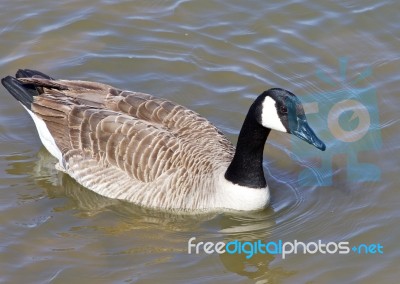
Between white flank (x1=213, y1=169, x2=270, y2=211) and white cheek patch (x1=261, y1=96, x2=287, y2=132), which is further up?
white cheek patch (x1=261, y1=96, x2=287, y2=132)

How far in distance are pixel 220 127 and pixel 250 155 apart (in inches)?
70.7

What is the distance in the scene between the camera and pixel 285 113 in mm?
8539

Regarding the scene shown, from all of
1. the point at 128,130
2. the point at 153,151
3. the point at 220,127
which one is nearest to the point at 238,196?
the point at 153,151

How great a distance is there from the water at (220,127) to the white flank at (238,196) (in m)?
0.14

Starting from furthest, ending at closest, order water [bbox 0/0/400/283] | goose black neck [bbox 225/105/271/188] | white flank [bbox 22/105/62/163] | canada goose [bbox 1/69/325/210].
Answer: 1. white flank [bbox 22/105/62/163]
2. canada goose [bbox 1/69/325/210]
3. goose black neck [bbox 225/105/271/188]
4. water [bbox 0/0/400/283]

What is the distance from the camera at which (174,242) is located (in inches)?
347

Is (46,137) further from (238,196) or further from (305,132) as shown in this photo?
(305,132)

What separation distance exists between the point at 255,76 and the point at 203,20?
5.11 feet

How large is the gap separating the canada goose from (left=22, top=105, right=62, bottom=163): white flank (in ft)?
0.16

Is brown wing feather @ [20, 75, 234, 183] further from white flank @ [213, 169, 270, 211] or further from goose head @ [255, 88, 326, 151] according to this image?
goose head @ [255, 88, 326, 151]

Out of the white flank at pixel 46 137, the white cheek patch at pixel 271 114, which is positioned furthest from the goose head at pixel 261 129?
the white flank at pixel 46 137

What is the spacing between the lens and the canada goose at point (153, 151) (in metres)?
9.19

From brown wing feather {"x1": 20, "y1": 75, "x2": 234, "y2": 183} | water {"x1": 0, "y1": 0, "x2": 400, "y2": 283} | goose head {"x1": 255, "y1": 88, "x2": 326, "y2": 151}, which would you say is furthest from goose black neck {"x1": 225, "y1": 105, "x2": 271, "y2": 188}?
water {"x1": 0, "y1": 0, "x2": 400, "y2": 283}

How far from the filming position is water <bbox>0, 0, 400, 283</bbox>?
848cm
